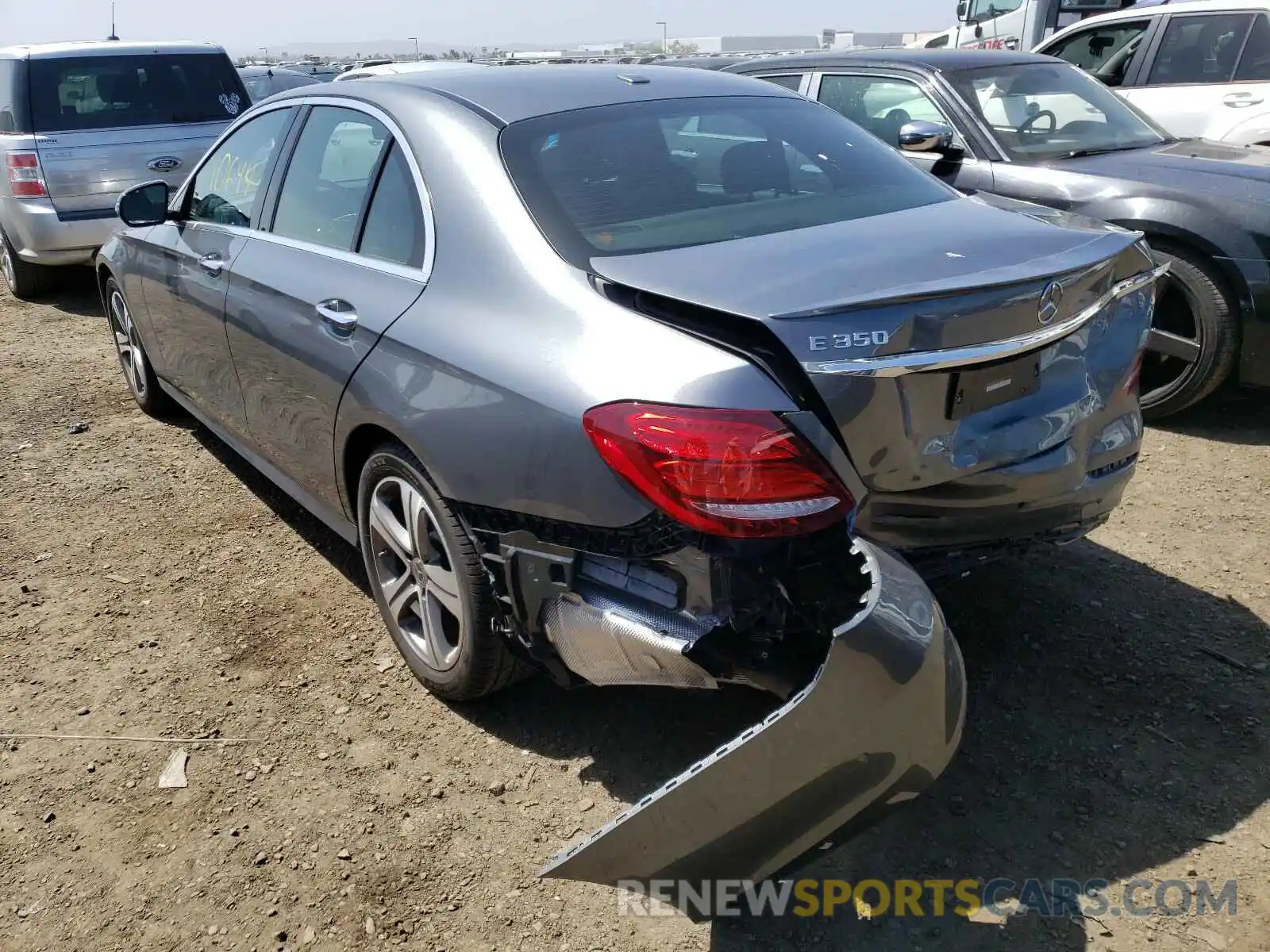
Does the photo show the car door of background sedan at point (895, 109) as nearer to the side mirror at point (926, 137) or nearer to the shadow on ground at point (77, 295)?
the side mirror at point (926, 137)

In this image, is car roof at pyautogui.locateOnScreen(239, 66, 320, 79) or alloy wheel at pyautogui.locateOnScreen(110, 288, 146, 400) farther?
car roof at pyautogui.locateOnScreen(239, 66, 320, 79)

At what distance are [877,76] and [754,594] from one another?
4.63m

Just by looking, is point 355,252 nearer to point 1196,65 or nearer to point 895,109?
point 895,109

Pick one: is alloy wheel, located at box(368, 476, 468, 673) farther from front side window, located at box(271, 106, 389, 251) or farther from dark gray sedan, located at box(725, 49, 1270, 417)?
dark gray sedan, located at box(725, 49, 1270, 417)

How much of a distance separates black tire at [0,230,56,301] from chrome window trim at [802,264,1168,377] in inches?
327

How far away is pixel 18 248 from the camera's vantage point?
823 centimetres

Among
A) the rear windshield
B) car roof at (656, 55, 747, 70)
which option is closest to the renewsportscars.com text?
car roof at (656, 55, 747, 70)

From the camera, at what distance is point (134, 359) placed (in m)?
5.40

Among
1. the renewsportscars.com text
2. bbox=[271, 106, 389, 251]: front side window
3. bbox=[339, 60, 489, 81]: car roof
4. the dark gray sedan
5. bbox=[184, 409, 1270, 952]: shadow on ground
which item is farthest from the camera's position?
the dark gray sedan

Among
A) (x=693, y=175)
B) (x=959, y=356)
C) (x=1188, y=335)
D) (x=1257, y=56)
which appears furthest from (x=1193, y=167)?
(x=959, y=356)

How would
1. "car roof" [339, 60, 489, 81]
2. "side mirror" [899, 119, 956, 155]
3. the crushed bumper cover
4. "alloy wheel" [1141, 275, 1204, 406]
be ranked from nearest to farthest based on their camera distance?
1. the crushed bumper cover
2. "car roof" [339, 60, 489, 81]
3. "alloy wheel" [1141, 275, 1204, 406]
4. "side mirror" [899, 119, 956, 155]

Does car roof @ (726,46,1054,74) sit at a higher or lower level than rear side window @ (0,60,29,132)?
higher

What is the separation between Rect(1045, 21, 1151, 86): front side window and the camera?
307 inches

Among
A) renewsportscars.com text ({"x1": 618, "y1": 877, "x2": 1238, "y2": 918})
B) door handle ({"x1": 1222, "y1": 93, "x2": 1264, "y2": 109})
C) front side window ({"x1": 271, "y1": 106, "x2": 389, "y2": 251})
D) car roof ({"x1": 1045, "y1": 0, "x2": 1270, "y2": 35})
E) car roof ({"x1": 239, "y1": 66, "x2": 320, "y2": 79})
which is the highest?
car roof ({"x1": 1045, "y1": 0, "x2": 1270, "y2": 35})
